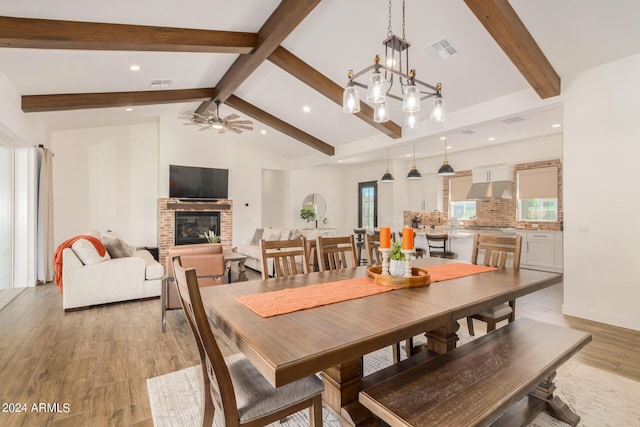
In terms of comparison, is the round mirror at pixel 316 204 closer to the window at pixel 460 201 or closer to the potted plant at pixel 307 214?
the potted plant at pixel 307 214

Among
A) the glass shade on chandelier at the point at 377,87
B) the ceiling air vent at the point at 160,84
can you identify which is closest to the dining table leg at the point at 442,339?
the glass shade on chandelier at the point at 377,87

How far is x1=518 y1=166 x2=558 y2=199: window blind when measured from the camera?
6.48m

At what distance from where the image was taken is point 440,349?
2031mm

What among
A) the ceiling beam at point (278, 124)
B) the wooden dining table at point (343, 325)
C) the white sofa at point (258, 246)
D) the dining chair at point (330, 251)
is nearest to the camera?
the wooden dining table at point (343, 325)

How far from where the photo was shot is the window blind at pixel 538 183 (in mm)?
6477

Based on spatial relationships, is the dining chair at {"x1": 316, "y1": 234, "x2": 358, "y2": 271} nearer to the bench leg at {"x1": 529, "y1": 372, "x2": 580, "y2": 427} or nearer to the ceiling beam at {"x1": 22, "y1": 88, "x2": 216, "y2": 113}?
Result: the bench leg at {"x1": 529, "y1": 372, "x2": 580, "y2": 427}

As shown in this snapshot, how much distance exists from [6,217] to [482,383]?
6.34m

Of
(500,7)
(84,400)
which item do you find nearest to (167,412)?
(84,400)

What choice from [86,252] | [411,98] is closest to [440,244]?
[411,98]

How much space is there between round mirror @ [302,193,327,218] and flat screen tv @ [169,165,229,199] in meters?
2.69

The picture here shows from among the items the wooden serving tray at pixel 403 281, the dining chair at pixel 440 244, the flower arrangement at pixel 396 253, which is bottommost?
the dining chair at pixel 440 244

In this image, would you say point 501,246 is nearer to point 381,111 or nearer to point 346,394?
point 381,111

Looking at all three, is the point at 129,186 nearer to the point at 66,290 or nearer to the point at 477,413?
the point at 66,290

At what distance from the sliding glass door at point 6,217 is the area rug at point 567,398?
13.6 feet
